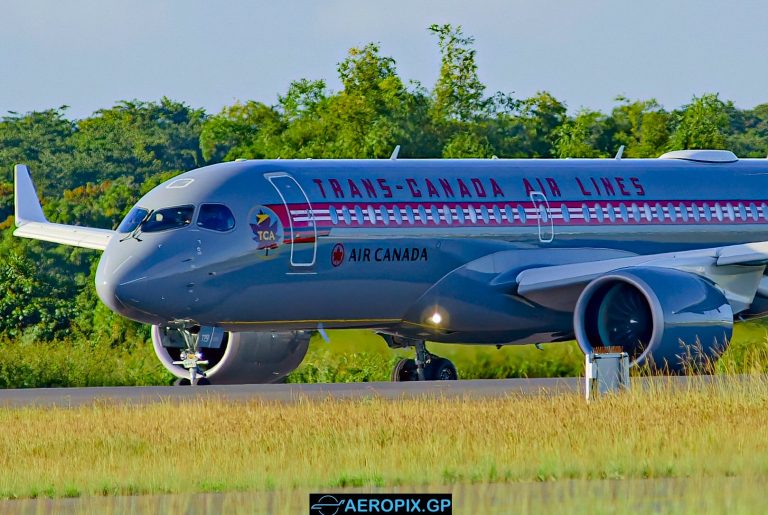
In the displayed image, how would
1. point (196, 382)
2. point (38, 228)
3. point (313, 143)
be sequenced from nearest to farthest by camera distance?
point (196, 382) < point (38, 228) < point (313, 143)

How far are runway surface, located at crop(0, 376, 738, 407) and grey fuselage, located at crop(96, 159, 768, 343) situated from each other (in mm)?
958

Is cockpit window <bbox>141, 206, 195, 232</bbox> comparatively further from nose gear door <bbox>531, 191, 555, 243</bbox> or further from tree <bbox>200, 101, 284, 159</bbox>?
tree <bbox>200, 101, 284, 159</bbox>

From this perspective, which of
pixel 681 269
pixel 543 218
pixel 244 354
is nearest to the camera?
pixel 681 269

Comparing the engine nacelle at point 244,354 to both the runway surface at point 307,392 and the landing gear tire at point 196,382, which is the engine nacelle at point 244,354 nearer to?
the landing gear tire at point 196,382

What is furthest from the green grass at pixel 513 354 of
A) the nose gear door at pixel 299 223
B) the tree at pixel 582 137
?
the tree at pixel 582 137

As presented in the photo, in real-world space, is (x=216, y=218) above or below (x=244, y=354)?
above

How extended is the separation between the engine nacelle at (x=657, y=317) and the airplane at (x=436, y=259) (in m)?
0.03

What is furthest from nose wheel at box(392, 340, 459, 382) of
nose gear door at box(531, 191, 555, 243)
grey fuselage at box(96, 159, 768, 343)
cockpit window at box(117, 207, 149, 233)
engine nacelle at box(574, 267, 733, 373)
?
cockpit window at box(117, 207, 149, 233)

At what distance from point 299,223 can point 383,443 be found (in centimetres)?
936

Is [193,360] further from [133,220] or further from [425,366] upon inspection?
[425,366]

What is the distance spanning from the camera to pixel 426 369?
103 ft

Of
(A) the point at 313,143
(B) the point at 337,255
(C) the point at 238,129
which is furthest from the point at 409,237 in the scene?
(C) the point at 238,129

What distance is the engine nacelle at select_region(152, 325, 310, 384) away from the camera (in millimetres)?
30484

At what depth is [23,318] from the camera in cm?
4862
